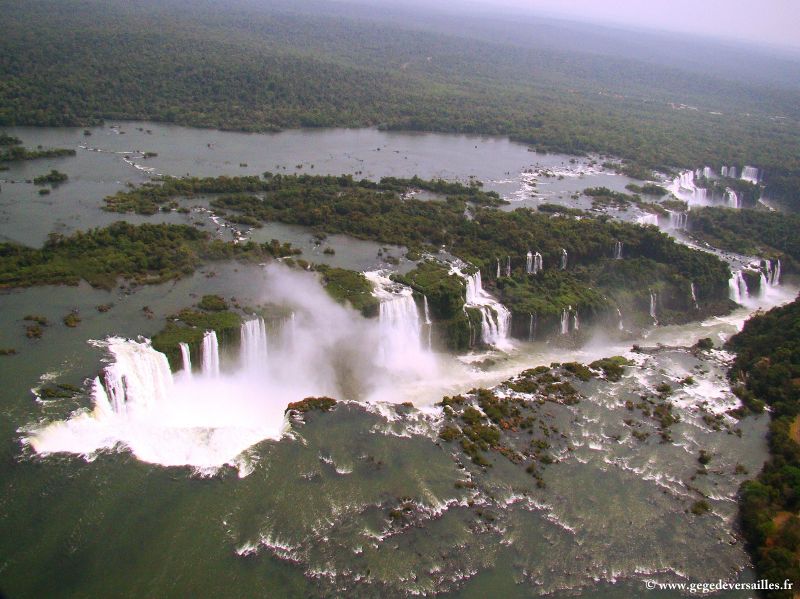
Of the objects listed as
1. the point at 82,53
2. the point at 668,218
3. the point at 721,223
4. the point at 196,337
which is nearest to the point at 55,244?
the point at 196,337

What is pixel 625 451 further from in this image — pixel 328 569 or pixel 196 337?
pixel 196 337

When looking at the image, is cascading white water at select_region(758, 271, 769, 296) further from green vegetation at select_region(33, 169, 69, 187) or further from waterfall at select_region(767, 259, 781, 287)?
green vegetation at select_region(33, 169, 69, 187)

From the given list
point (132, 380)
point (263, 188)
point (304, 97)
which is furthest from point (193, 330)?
point (304, 97)

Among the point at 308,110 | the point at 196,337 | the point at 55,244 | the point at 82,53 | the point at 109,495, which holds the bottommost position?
the point at 109,495

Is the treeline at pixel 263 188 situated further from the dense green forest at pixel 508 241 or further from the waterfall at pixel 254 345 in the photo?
the waterfall at pixel 254 345

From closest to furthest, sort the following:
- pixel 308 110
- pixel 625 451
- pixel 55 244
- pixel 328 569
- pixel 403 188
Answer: pixel 328 569 → pixel 625 451 → pixel 55 244 → pixel 403 188 → pixel 308 110

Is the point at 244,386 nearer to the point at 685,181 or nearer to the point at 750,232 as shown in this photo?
the point at 750,232

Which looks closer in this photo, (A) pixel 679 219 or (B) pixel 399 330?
(B) pixel 399 330

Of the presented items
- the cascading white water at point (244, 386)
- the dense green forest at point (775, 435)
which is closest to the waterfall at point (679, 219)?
the dense green forest at point (775, 435)

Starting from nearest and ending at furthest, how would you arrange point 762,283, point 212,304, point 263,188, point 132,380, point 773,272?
point 132,380 → point 212,304 → point 762,283 → point 773,272 → point 263,188
